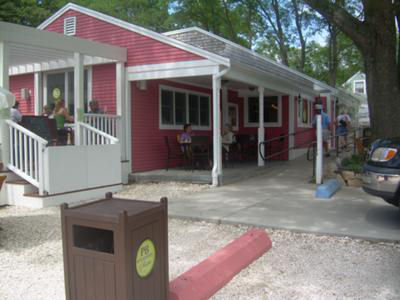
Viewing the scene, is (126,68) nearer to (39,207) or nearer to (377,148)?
(39,207)

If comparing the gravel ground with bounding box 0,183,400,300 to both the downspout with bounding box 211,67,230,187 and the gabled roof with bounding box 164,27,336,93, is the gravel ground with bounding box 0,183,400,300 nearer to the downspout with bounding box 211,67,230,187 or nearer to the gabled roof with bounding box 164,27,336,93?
the downspout with bounding box 211,67,230,187

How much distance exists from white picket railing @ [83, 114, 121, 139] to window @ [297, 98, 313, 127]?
800 centimetres

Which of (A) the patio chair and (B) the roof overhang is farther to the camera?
(A) the patio chair

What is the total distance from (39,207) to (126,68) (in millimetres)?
4592

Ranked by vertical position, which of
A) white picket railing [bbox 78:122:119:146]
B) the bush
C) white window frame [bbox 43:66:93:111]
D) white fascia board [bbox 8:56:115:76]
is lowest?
the bush

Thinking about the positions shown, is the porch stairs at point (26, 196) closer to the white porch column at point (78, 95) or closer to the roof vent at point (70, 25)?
the white porch column at point (78, 95)

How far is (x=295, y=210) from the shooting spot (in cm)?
652

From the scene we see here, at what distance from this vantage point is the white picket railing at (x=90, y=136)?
27.9 ft

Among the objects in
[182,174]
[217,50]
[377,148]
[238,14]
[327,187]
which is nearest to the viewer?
[377,148]

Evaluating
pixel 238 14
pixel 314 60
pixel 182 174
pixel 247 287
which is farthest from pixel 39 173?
pixel 314 60

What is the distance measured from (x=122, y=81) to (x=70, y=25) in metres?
2.72

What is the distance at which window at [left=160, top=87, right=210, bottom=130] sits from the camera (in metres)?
11.4

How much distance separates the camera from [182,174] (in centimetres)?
988

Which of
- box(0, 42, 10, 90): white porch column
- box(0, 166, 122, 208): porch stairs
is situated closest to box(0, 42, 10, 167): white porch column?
box(0, 42, 10, 90): white porch column
